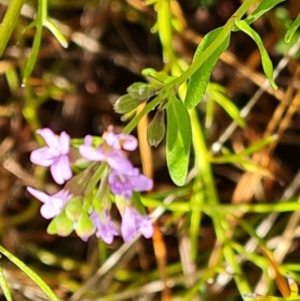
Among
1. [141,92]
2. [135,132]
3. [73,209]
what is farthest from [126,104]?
[135,132]

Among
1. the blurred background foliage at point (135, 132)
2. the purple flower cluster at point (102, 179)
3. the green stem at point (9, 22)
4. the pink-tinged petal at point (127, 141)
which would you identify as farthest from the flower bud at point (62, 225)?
the blurred background foliage at point (135, 132)

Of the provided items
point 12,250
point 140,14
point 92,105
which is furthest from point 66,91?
point 12,250

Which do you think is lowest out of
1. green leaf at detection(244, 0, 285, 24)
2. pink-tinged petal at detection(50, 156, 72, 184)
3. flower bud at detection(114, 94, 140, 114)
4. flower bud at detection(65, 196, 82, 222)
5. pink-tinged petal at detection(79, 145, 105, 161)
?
flower bud at detection(65, 196, 82, 222)

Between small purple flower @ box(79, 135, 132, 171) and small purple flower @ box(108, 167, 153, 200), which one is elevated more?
small purple flower @ box(79, 135, 132, 171)

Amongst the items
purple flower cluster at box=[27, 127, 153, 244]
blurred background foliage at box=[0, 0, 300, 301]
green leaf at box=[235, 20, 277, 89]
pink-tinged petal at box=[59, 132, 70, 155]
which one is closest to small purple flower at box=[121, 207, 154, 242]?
purple flower cluster at box=[27, 127, 153, 244]

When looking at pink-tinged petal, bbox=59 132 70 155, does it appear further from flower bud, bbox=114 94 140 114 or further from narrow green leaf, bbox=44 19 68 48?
narrow green leaf, bbox=44 19 68 48

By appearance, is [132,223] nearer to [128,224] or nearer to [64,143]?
[128,224]

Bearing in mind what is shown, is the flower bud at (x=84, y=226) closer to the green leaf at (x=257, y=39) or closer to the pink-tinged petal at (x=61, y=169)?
the pink-tinged petal at (x=61, y=169)
